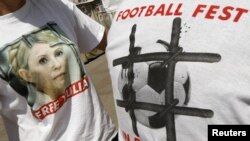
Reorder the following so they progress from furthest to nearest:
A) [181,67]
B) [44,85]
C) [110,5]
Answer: [110,5], [44,85], [181,67]

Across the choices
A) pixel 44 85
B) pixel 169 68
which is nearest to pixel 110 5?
pixel 44 85

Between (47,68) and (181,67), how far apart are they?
0.85 metres

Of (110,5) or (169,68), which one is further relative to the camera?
(110,5)

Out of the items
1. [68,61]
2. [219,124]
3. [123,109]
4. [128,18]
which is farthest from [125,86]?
[68,61]

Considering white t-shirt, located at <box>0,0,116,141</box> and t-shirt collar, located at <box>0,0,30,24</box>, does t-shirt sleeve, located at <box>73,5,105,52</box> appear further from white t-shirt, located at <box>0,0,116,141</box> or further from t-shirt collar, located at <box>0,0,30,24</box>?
t-shirt collar, located at <box>0,0,30,24</box>

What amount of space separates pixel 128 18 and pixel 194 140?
15.8 inches

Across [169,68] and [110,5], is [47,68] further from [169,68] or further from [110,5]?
[110,5]

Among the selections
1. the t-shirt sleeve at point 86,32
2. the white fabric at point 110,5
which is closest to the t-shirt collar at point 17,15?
the t-shirt sleeve at point 86,32

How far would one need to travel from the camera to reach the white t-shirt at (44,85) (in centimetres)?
169

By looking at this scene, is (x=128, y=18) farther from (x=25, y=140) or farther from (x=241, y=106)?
(x=25, y=140)

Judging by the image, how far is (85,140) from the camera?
178 cm

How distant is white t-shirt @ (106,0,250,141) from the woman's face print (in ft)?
1.88

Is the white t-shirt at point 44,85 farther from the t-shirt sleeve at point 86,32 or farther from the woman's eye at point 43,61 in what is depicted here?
the t-shirt sleeve at point 86,32

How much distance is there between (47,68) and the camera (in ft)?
5.61
